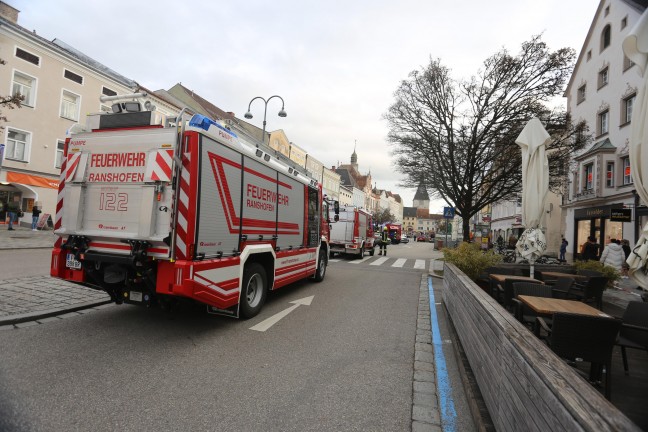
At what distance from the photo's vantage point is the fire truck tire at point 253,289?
5414 millimetres

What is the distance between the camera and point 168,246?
4.12 m

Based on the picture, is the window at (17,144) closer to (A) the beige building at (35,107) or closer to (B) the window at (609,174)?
(A) the beige building at (35,107)

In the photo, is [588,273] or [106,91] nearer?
[588,273]

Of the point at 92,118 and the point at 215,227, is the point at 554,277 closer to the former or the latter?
the point at 215,227

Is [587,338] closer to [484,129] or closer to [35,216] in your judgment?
[484,129]

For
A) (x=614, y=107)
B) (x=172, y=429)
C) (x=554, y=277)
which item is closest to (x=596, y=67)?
(x=614, y=107)

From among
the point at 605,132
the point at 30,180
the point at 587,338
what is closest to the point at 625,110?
the point at 605,132

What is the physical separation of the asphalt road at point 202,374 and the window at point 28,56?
22381mm

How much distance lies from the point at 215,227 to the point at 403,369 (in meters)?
2.89

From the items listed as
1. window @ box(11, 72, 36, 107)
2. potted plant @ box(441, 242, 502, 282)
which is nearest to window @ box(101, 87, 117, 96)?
window @ box(11, 72, 36, 107)

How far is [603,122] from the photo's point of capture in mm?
21719

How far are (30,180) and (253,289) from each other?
875 inches

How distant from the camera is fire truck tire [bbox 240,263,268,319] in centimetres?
541

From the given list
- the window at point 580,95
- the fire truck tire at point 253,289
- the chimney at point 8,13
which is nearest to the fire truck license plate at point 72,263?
the fire truck tire at point 253,289
